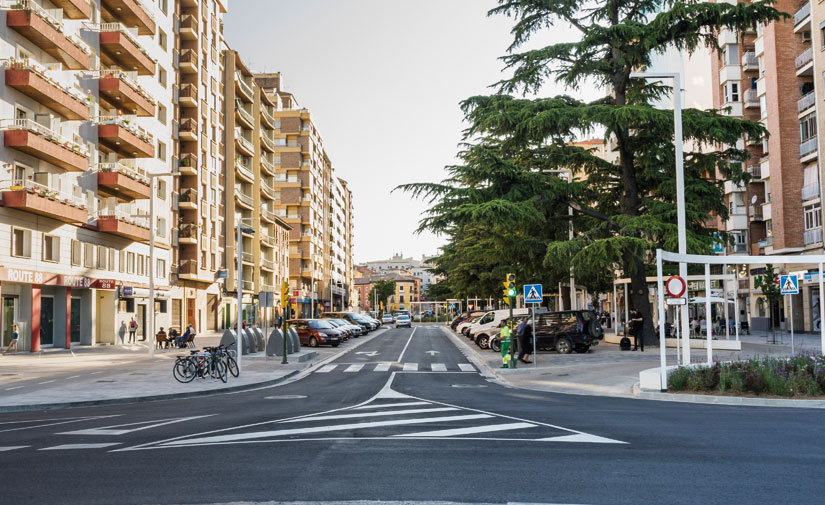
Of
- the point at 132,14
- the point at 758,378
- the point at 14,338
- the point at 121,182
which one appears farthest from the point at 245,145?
the point at 758,378

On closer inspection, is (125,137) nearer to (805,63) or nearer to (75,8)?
(75,8)

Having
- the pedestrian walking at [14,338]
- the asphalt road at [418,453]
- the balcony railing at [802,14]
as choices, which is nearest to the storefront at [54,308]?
the pedestrian walking at [14,338]

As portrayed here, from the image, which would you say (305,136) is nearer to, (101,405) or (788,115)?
(788,115)

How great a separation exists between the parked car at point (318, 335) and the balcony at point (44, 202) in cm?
1311

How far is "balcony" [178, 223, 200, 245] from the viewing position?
53.4 m

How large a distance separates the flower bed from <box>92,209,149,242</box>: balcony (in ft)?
102

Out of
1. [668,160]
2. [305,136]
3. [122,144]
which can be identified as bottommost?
[668,160]

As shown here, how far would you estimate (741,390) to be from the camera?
606 inches

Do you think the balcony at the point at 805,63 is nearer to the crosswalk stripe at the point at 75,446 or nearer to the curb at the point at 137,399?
the curb at the point at 137,399

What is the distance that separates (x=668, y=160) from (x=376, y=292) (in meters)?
163

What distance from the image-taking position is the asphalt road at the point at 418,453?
6.76m

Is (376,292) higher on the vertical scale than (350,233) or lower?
lower

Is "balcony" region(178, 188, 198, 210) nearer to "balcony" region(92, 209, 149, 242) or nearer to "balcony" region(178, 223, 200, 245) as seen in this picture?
"balcony" region(178, 223, 200, 245)

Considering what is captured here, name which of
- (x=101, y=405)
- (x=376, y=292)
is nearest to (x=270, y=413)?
(x=101, y=405)
